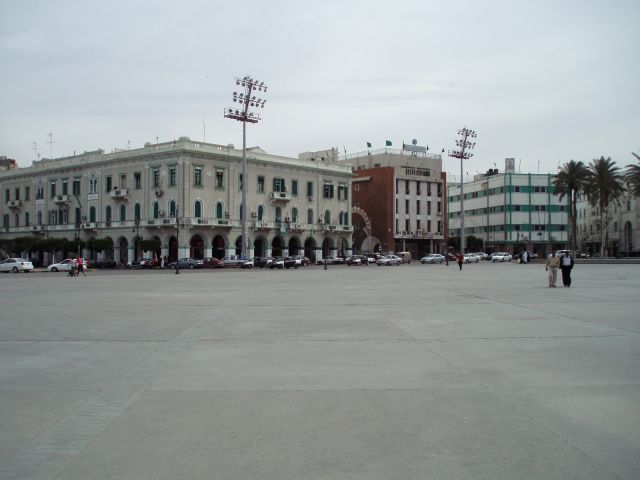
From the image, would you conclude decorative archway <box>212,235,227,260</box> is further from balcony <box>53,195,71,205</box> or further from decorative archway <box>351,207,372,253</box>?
decorative archway <box>351,207,372,253</box>

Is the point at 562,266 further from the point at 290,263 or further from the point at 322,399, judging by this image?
the point at 290,263

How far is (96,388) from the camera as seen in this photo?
7965 mm

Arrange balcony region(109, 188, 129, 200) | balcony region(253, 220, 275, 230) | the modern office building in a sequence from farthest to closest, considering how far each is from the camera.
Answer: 1. the modern office building
2. balcony region(253, 220, 275, 230)
3. balcony region(109, 188, 129, 200)

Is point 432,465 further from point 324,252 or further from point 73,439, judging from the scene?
point 324,252

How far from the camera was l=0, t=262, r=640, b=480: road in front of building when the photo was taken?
207 inches

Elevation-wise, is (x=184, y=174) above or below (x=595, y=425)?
above

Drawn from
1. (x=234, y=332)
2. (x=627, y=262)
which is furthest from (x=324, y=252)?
(x=234, y=332)

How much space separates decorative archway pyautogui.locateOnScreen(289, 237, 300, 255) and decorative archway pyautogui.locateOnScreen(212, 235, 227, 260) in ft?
39.9

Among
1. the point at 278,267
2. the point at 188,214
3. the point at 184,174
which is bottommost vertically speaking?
the point at 278,267

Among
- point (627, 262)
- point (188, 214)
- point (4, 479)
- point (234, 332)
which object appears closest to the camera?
point (4, 479)

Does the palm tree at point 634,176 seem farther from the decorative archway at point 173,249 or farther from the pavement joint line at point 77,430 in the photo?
the pavement joint line at point 77,430

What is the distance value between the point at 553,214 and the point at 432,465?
413ft

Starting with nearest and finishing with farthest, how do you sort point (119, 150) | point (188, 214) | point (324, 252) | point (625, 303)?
point (625, 303) → point (188, 214) → point (119, 150) → point (324, 252)

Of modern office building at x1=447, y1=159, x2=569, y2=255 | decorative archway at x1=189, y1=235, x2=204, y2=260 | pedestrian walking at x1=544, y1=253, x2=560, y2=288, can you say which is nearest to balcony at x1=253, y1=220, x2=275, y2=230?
decorative archway at x1=189, y1=235, x2=204, y2=260
